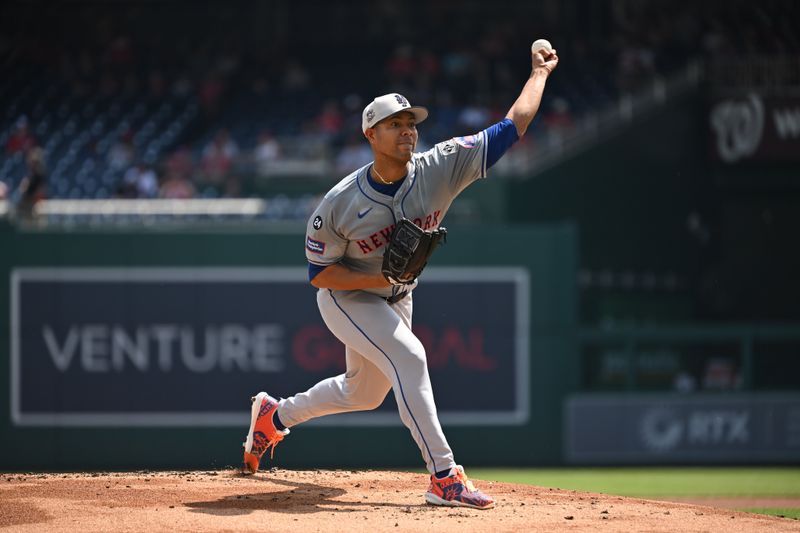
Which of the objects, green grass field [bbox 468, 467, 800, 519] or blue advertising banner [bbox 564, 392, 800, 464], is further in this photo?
blue advertising banner [bbox 564, 392, 800, 464]

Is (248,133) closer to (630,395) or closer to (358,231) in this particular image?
(630,395)

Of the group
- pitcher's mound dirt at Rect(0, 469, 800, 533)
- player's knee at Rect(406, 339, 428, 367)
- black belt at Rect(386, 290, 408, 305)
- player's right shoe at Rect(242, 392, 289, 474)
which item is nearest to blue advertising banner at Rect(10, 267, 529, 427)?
pitcher's mound dirt at Rect(0, 469, 800, 533)

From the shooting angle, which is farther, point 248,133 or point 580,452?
point 248,133

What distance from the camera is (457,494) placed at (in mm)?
5570

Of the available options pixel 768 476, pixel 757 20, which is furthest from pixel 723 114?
pixel 768 476

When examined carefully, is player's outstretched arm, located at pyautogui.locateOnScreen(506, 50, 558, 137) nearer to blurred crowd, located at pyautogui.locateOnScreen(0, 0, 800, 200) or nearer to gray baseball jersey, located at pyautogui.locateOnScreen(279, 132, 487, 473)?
gray baseball jersey, located at pyautogui.locateOnScreen(279, 132, 487, 473)

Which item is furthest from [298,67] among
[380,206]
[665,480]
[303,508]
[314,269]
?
[303,508]

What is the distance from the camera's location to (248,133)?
59.1 ft

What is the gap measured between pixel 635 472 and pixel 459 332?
227cm

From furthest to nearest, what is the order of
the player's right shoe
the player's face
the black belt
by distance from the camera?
the player's right shoe < the black belt < the player's face

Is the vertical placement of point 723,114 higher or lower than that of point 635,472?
higher

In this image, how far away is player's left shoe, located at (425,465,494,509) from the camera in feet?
18.2

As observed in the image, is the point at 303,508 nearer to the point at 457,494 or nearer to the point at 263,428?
the point at 457,494

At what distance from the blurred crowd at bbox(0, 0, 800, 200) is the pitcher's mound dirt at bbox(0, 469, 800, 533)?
8.25 m
